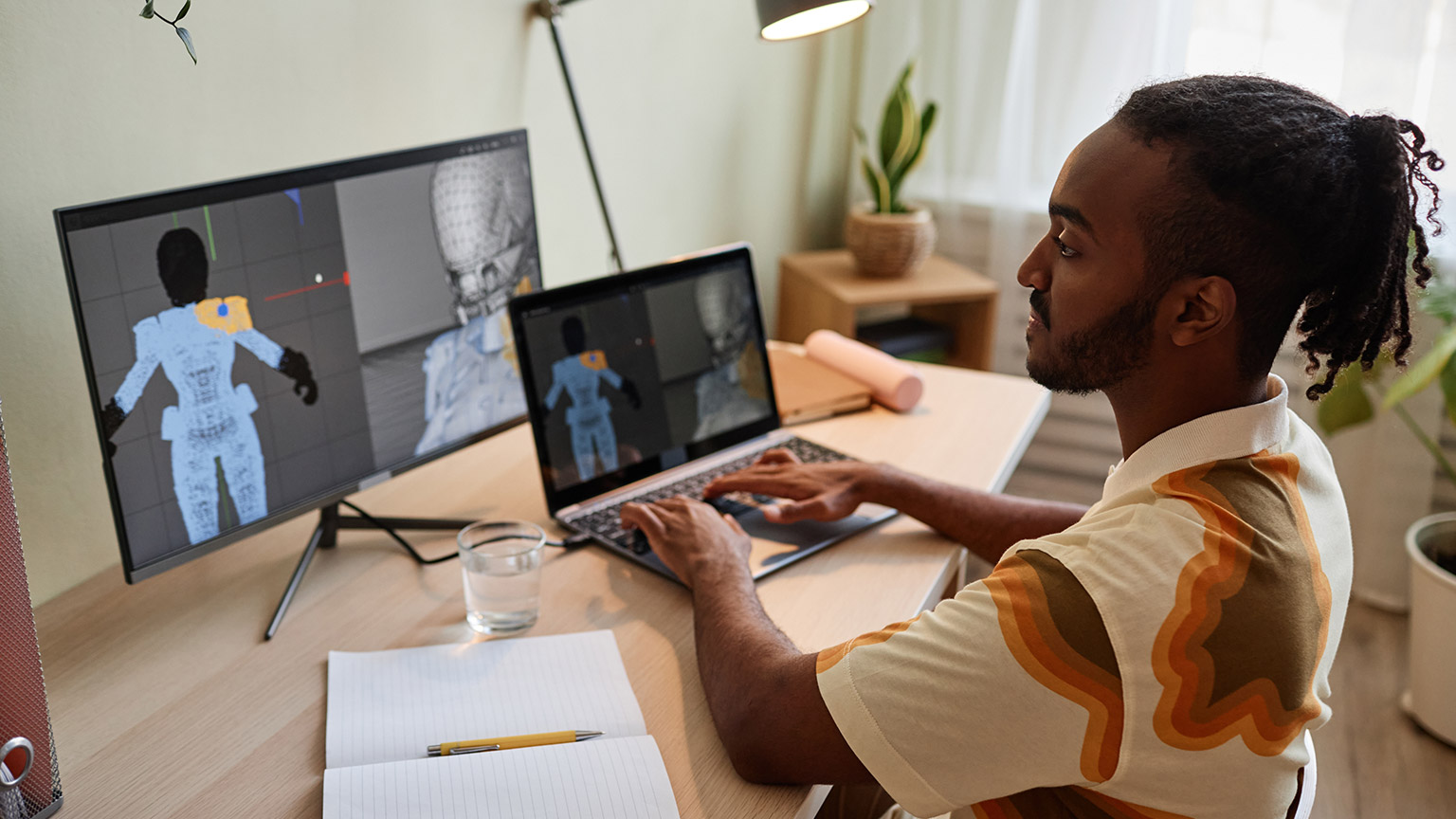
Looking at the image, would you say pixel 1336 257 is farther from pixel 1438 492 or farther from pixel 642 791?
pixel 1438 492

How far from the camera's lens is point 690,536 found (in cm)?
121

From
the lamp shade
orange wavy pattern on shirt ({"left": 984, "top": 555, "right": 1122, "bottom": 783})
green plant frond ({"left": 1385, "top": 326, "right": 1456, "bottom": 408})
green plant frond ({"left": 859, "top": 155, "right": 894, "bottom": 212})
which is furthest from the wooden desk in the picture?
green plant frond ({"left": 859, "top": 155, "right": 894, "bottom": 212})

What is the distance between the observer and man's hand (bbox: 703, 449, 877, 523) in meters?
1.33

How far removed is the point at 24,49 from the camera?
1.03 metres

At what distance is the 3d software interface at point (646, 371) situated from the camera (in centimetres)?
132

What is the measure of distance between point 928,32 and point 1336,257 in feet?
6.79

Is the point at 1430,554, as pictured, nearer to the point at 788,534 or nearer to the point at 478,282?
the point at 788,534

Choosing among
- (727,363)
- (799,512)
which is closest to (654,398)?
(727,363)

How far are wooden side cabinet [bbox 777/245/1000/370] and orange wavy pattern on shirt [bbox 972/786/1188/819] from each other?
1.65 m

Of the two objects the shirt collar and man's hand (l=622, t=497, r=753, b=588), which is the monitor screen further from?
the shirt collar

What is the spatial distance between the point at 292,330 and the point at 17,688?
1.44ft

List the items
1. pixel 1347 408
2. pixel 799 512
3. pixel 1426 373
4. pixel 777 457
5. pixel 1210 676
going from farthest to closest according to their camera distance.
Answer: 1. pixel 1347 408
2. pixel 1426 373
3. pixel 777 457
4. pixel 799 512
5. pixel 1210 676

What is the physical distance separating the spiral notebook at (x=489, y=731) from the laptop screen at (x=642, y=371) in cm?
31

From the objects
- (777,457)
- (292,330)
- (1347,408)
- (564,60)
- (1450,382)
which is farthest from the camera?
Result: (1347,408)
